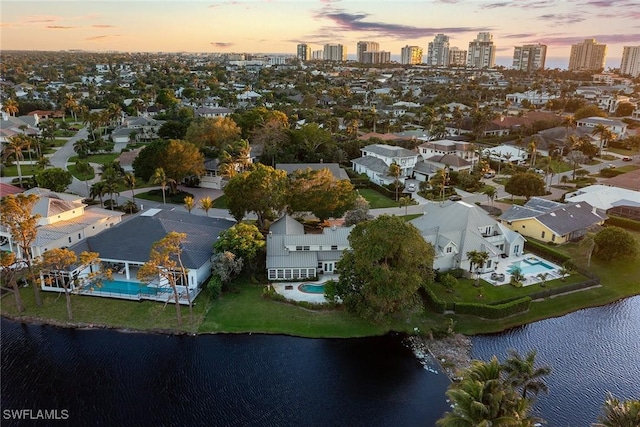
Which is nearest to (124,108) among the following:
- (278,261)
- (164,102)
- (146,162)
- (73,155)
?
(164,102)

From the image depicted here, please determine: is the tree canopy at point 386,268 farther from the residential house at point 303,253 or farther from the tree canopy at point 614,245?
the tree canopy at point 614,245

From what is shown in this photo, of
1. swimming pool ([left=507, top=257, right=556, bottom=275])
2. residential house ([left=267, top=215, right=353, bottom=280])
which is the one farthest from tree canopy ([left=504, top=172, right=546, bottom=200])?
residential house ([left=267, top=215, right=353, bottom=280])

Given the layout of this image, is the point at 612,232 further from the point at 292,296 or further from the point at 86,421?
the point at 86,421

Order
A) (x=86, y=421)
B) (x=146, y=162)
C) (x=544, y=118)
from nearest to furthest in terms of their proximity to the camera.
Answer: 1. (x=86, y=421)
2. (x=146, y=162)
3. (x=544, y=118)

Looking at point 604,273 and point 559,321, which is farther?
point 604,273

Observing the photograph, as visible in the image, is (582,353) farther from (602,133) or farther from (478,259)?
(602,133)

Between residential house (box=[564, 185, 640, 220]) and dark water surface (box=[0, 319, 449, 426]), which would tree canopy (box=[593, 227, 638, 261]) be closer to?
residential house (box=[564, 185, 640, 220])
